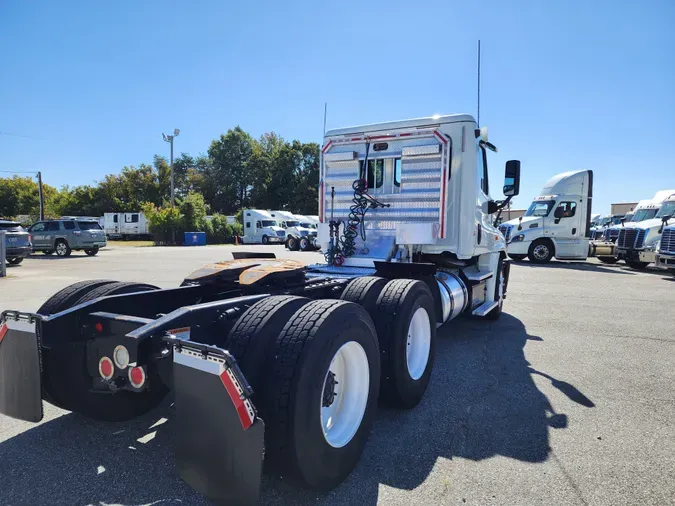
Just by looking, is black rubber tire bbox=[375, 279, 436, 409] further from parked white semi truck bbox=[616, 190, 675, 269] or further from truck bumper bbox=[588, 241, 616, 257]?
truck bumper bbox=[588, 241, 616, 257]

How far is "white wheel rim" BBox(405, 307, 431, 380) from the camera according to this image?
156 inches

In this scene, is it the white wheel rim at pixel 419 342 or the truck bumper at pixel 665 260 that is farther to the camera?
the truck bumper at pixel 665 260

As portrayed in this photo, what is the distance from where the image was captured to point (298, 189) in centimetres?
5953

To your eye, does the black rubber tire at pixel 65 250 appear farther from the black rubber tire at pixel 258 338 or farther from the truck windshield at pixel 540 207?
the black rubber tire at pixel 258 338

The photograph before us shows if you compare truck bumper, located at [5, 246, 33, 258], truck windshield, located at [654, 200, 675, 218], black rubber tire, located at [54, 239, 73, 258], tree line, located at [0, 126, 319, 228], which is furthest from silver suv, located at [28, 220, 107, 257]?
tree line, located at [0, 126, 319, 228]

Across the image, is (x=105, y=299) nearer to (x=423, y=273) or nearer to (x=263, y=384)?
(x=263, y=384)

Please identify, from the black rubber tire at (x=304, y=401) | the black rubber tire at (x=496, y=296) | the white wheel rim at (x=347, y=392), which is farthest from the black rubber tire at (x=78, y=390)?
the black rubber tire at (x=496, y=296)

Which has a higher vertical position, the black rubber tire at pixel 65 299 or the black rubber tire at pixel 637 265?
the black rubber tire at pixel 65 299

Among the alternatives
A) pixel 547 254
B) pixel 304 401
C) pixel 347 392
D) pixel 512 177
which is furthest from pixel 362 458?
pixel 547 254

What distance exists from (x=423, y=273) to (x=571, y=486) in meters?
2.53

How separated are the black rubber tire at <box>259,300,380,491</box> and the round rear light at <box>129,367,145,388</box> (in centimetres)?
79

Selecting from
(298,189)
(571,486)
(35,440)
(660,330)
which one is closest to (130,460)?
(35,440)

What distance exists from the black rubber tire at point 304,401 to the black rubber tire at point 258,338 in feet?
0.17

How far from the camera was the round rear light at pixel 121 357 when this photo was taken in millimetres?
2591
